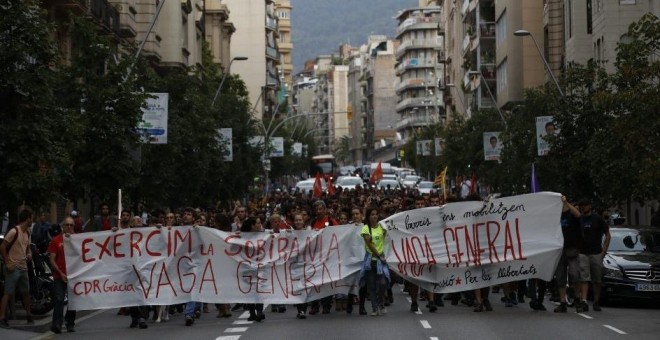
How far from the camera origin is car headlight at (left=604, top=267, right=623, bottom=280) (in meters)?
24.8

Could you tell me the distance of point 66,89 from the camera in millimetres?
32250

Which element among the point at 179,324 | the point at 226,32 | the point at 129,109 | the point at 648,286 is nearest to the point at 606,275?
the point at 648,286

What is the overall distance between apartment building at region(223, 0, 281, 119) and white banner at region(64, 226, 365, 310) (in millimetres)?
114671

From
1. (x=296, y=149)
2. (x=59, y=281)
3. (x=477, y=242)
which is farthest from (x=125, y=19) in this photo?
(x=296, y=149)

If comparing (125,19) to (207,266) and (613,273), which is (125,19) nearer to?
(207,266)

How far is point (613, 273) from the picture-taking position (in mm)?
24891

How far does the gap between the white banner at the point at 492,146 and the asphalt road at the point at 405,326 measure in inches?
1436

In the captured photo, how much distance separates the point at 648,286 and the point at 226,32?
77.5 m

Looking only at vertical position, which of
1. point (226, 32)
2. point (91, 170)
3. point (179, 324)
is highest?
point (226, 32)

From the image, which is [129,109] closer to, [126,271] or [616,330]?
[126,271]

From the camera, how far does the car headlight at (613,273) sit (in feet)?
81.5

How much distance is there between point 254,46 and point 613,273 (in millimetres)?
120298

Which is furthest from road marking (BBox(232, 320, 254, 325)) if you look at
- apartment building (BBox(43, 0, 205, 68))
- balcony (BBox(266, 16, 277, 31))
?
balcony (BBox(266, 16, 277, 31))

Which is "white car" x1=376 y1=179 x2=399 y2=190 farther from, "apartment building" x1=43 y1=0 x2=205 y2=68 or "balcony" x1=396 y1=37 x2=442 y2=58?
"balcony" x1=396 y1=37 x2=442 y2=58
